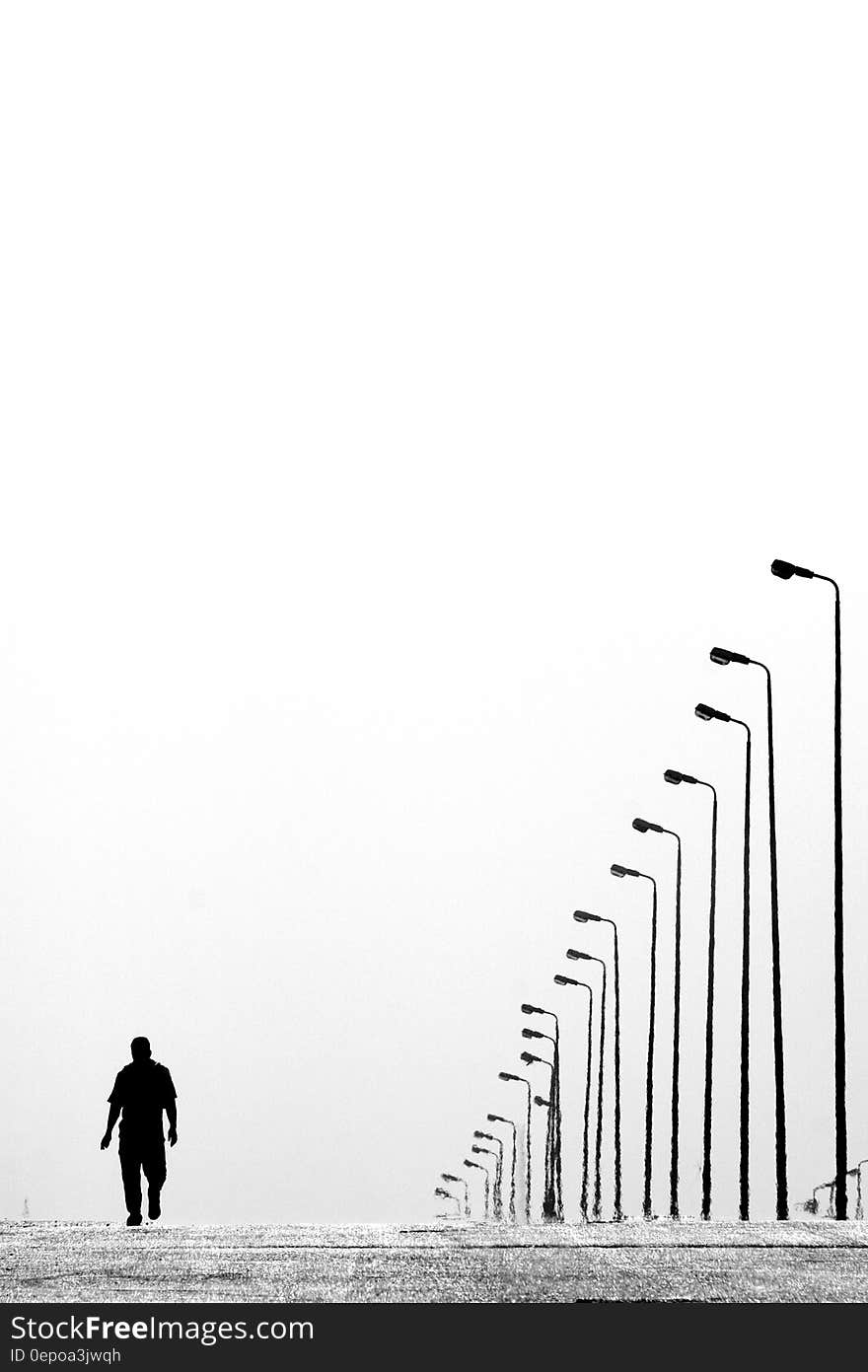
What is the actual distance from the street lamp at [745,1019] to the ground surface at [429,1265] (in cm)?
3002

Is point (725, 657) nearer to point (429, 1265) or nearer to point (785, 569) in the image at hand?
point (785, 569)


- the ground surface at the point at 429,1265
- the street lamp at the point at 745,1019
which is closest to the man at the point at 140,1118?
the ground surface at the point at 429,1265

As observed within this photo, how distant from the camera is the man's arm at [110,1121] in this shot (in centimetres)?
3266

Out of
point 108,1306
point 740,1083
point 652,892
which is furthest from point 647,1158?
point 108,1306

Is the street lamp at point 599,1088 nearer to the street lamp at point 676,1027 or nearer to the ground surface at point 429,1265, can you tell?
the street lamp at point 676,1027

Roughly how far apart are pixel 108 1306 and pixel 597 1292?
386 centimetres

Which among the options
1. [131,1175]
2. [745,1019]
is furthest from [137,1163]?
[745,1019]

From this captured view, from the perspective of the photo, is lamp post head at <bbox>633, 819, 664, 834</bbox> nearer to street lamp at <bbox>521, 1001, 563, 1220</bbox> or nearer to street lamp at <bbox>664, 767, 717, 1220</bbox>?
street lamp at <bbox>664, 767, 717, 1220</bbox>

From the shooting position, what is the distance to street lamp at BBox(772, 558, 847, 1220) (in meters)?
47.5

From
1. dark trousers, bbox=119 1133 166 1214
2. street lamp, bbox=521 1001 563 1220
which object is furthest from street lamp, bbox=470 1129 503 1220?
dark trousers, bbox=119 1133 166 1214

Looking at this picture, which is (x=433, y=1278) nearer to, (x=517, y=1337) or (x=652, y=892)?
(x=517, y=1337)

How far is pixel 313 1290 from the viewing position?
2122cm

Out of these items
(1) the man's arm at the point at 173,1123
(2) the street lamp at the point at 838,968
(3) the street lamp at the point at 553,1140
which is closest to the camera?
(1) the man's arm at the point at 173,1123

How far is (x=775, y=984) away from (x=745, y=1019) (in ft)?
19.5
